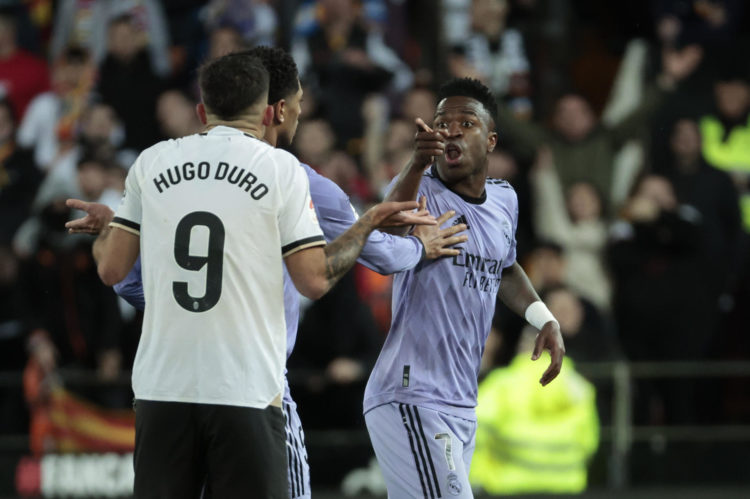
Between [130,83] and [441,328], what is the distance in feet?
22.8

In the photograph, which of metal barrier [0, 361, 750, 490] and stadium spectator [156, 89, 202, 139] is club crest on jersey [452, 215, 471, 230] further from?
stadium spectator [156, 89, 202, 139]

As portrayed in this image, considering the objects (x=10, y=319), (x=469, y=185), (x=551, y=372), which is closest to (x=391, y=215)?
(x=469, y=185)

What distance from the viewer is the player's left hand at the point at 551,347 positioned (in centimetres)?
582

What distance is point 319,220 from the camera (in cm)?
528

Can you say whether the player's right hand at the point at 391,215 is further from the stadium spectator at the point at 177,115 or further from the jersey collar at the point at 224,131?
the stadium spectator at the point at 177,115

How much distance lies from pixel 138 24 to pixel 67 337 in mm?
3379

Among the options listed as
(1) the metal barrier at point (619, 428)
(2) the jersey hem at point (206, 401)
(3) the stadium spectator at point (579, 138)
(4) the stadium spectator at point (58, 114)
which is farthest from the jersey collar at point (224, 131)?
(4) the stadium spectator at point (58, 114)

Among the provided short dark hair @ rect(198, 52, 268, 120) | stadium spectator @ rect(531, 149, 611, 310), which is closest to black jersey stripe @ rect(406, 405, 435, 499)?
short dark hair @ rect(198, 52, 268, 120)

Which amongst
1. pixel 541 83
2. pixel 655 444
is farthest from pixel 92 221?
pixel 541 83

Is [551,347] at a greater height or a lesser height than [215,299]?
lesser

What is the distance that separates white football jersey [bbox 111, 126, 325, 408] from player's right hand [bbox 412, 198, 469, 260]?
994 millimetres

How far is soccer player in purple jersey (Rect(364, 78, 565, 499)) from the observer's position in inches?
220

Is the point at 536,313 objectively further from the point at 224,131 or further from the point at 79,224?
the point at 79,224

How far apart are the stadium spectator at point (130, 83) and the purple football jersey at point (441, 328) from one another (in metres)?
6.33
